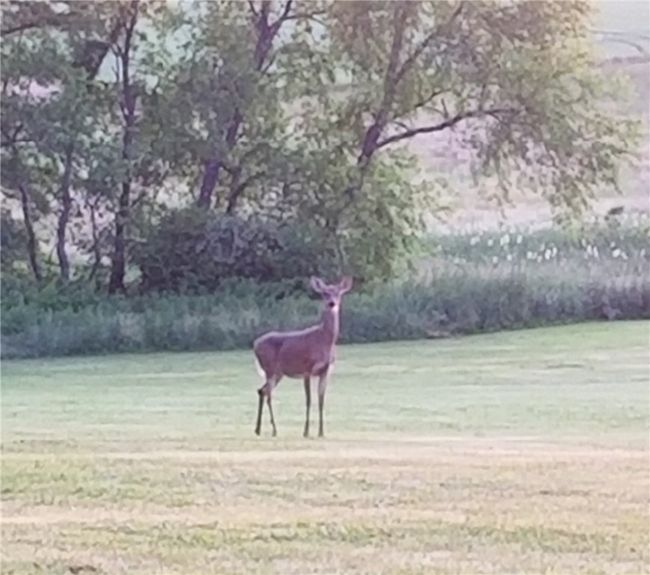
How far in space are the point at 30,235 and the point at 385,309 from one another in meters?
5.87

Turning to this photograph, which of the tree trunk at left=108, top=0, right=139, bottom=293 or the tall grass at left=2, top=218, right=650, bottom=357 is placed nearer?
the tall grass at left=2, top=218, right=650, bottom=357

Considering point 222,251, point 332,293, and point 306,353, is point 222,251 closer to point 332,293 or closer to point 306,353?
point 332,293

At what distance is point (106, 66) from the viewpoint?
29.8 m

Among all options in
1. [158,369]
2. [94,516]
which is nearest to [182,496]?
[94,516]

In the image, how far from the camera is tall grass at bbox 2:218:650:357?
27.1 m

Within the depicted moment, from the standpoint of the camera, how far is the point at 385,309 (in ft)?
90.1

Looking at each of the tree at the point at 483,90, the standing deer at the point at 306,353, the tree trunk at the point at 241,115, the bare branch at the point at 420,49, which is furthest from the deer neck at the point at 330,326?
the bare branch at the point at 420,49

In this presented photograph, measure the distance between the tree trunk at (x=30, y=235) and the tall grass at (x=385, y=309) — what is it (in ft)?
4.55

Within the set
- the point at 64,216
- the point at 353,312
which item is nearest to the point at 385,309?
the point at 353,312

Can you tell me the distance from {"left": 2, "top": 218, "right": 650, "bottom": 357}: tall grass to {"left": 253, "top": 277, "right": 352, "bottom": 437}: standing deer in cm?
1316

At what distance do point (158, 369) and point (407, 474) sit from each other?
45.4 feet

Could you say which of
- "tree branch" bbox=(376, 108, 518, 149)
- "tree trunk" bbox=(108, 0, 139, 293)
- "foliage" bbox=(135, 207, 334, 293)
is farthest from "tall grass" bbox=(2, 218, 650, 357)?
"tree branch" bbox=(376, 108, 518, 149)

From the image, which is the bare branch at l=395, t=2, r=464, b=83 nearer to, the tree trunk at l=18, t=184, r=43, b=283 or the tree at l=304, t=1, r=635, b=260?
the tree at l=304, t=1, r=635, b=260

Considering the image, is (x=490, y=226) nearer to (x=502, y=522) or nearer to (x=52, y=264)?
(x=52, y=264)
